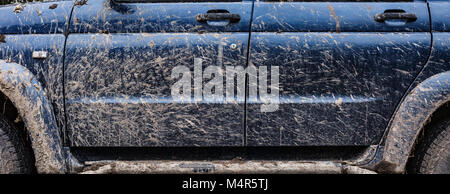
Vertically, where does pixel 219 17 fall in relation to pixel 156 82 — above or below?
above

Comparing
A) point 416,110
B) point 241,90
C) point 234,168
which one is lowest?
point 234,168

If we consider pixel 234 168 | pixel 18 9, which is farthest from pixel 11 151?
pixel 234 168

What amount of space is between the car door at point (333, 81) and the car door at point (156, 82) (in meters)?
0.15

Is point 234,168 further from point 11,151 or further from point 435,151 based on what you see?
point 11,151

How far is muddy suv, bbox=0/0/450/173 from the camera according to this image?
227 cm

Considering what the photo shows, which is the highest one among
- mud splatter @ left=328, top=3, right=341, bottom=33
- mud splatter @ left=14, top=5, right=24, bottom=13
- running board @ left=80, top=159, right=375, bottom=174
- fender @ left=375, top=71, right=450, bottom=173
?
mud splatter @ left=14, top=5, right=24, bottom=13

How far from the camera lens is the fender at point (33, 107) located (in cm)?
229

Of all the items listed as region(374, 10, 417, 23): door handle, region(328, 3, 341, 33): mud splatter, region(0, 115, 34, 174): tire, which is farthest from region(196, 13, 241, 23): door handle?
region(0, 115, 34, 174): tire

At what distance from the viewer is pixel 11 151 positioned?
2.35 m

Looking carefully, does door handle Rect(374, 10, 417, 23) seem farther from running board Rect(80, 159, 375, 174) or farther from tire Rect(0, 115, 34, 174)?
tire Rect(0, 115, 34, 174)

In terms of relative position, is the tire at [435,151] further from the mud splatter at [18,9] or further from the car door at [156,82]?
the mud splatter at [18,9]

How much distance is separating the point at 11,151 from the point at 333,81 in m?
1.82

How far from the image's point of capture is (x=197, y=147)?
7.69 feet

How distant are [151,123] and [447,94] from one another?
5.24ft
